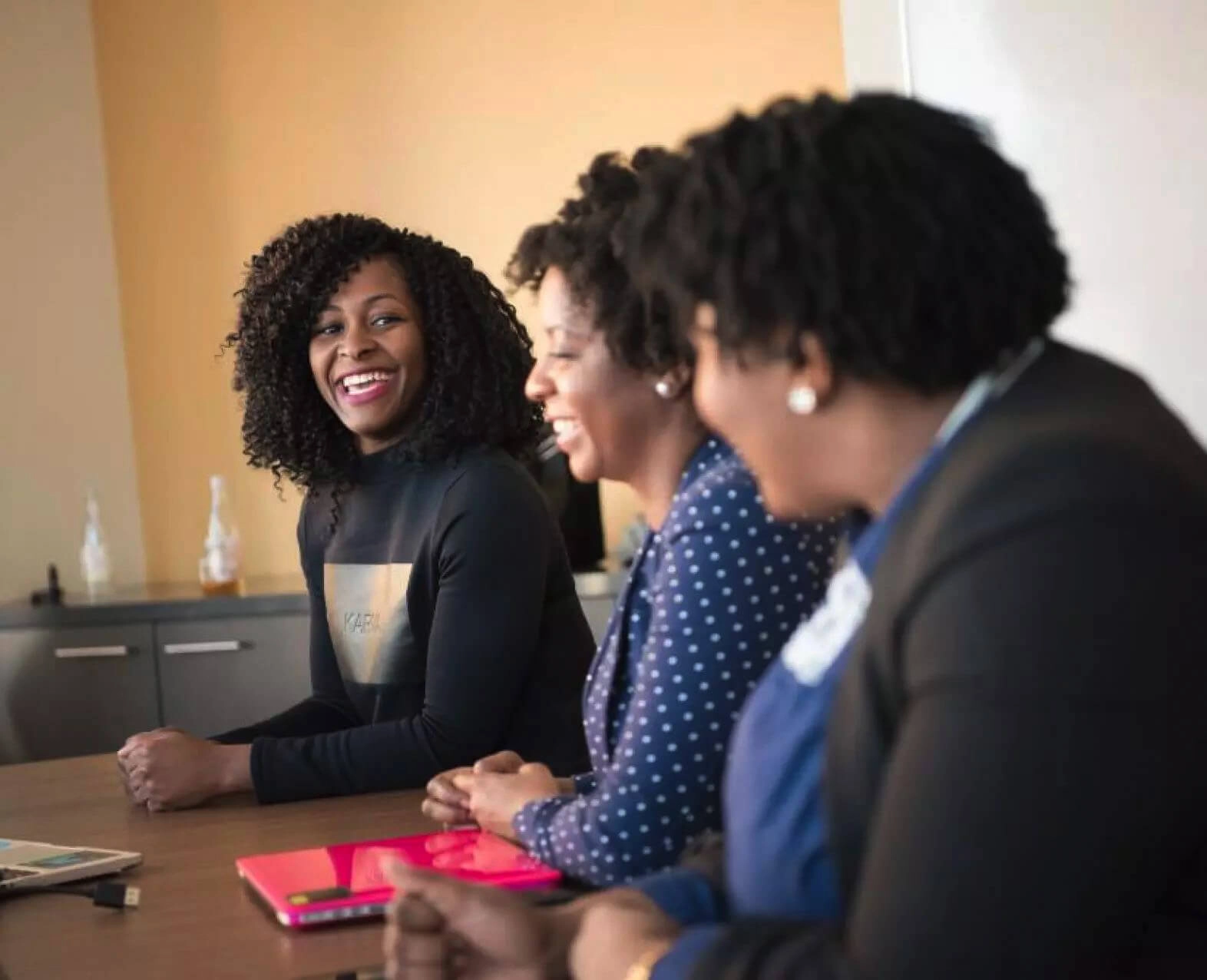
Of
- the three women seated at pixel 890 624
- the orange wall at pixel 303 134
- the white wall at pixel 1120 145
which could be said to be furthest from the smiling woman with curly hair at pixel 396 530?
the orange wall at pixel 303 134

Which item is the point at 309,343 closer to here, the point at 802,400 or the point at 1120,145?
the point at 1120,145

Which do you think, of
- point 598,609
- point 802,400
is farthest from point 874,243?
point 598,609

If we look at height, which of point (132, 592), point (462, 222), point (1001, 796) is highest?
point (462, 222)

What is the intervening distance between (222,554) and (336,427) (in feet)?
5.77

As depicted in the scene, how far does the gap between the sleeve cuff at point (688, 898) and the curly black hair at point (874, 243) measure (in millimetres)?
415

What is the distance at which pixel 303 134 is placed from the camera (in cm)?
454

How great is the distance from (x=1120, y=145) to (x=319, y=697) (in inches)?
56.0

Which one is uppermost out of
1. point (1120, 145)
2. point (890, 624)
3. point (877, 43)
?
point (877, 43)

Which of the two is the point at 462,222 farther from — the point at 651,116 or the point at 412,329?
the point at 412,329

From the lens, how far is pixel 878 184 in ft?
3.09

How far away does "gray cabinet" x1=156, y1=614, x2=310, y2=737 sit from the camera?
4.00 m

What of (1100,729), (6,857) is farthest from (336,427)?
(1100,729)

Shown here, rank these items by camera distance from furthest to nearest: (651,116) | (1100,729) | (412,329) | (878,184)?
(651,116) < (412,329) < (878,184) < (1100,729)

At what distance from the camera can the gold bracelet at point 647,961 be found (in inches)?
41.7
